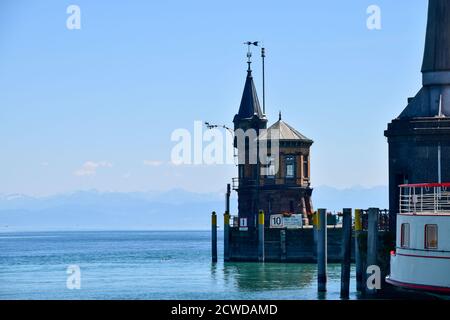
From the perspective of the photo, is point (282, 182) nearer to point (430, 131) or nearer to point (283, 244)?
point (283, 244)

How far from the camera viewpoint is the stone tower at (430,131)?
224 feet

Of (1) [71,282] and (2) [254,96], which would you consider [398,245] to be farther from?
(2) [254,96]


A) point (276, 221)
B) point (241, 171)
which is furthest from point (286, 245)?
point (241, 171)

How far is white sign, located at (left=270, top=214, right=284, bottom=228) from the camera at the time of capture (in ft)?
313

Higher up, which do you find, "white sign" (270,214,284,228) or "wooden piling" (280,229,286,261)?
"white sign" (270,214,284,228)

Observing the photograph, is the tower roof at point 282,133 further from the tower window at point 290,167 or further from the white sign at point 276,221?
the white sign at point 276,221

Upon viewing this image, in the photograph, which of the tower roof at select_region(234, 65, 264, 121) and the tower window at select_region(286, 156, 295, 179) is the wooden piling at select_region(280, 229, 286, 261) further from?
the tower roof at select_region(234, 65, 264, 121)

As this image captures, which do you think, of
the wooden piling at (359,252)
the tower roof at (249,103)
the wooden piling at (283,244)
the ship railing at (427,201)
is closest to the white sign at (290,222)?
the wooden piling at (283,244)

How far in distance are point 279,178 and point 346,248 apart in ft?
140

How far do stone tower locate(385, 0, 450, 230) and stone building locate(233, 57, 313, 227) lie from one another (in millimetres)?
32151

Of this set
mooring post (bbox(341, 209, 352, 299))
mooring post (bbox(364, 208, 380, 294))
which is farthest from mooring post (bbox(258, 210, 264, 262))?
mooring post (bbox(364, 208, 380, 294))

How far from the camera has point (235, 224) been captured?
10256 centimetres

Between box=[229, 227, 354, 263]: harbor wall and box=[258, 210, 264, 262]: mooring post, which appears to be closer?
box=[229, 227, 354, 263]: harbor wall
